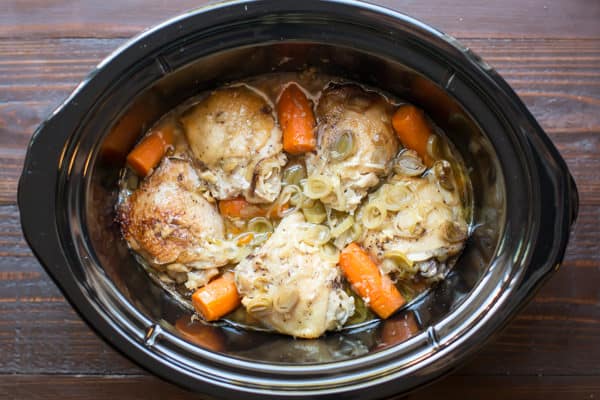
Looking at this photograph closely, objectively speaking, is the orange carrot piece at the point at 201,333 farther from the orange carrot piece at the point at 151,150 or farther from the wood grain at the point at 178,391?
the orange carrot piece at the point at 151,150

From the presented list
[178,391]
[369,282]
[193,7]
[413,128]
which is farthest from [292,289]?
[193,7]

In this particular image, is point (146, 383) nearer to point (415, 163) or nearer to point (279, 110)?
point (279, 110)

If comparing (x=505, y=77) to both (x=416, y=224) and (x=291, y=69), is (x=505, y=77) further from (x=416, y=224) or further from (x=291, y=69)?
(x=291, y=69)

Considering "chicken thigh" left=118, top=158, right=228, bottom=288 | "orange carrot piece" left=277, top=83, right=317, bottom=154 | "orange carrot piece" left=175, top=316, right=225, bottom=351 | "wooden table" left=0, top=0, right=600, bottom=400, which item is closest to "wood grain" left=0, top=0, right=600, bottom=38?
"wooden table" left=0, top=0, right=600, bottom=400

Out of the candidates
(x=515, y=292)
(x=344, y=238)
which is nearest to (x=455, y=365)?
(x=515, y=292)

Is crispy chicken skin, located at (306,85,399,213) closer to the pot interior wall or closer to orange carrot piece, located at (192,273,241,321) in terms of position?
the pot interior wall

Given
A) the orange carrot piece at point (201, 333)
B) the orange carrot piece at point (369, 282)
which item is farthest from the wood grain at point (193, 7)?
the orange carrot piece at point (201, 333)
